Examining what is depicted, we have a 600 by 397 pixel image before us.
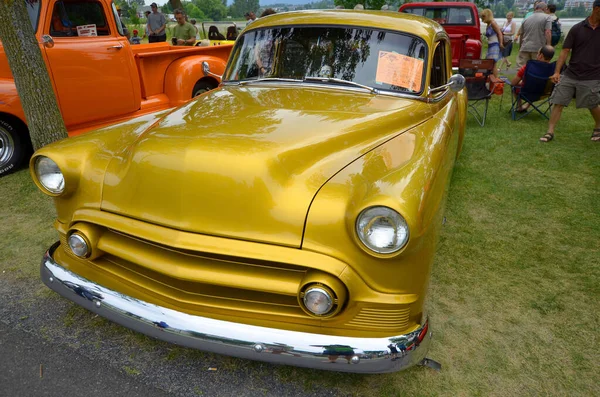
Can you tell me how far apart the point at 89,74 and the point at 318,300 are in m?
4.64

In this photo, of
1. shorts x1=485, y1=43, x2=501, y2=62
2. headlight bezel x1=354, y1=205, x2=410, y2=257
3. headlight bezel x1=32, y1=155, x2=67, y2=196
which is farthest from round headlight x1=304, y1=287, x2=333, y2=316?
shorts x1=485, y1=43, x2=501, y2=62

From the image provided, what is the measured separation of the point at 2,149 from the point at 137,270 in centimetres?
375

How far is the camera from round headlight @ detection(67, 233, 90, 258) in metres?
2.05

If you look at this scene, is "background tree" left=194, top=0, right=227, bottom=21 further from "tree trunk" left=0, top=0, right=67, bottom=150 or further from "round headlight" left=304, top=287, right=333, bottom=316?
"round headlight" left=304, top=287, right=333, bottom=316

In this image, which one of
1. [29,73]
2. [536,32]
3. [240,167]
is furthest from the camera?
[536,32]

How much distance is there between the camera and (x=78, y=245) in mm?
2062

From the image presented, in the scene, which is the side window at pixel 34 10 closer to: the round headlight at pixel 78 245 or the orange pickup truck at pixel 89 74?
the orange pickup truck at pixel 89 74

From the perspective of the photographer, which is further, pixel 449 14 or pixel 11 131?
pixel 449 14

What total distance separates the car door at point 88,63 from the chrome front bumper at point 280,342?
13.0 feet

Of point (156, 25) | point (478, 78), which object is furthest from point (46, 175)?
point (156, 25)

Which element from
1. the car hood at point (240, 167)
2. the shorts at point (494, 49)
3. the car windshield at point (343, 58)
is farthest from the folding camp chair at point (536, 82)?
the car hood at point (240, 167)

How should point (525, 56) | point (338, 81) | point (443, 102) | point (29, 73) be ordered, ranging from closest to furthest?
point (338, 81), point (443, 102), point (29, 73), point (525, 56)

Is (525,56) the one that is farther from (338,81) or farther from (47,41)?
(47,41)

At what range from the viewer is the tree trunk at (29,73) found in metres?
3.75
